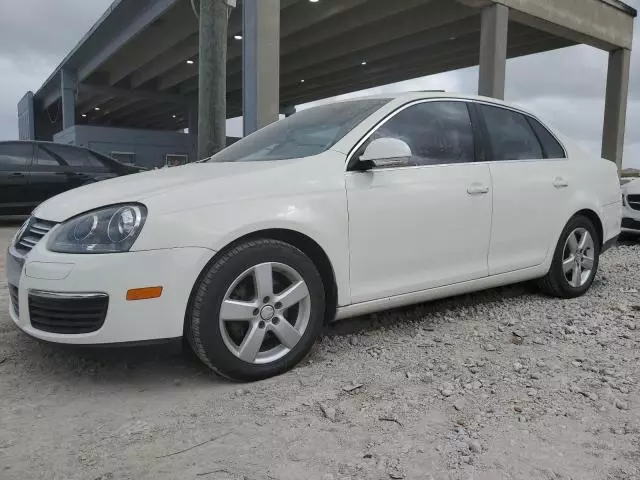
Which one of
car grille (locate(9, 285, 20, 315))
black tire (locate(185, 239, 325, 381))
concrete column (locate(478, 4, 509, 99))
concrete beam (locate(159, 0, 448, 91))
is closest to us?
black tire (locate(185, 239, 325, 381))

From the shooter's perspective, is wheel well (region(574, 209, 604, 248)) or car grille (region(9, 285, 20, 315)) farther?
wheel well (region(574, 209, 604, 248))

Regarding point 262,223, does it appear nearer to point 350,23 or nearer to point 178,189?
point 178,189

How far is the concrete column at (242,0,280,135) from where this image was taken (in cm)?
820

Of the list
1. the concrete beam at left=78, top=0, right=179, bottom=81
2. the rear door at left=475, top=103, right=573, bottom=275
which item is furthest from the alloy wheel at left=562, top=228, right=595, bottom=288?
the concrete beam at left=78, top=0, right=179, bottom=81

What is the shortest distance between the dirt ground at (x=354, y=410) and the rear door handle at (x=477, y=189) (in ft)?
2.80

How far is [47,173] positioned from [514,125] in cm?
775

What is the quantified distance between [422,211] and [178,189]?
1401 millimetres

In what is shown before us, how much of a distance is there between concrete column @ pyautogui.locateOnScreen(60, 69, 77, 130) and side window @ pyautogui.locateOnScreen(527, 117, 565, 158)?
23.6 metres

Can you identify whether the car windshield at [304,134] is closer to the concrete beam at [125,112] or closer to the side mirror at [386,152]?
the side mirror at [386,152]

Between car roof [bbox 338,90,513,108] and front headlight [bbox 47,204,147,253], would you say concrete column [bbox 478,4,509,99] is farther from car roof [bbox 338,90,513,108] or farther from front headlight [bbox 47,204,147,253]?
front headlight [bbox 47,204,147,253]

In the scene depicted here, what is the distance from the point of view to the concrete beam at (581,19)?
12.8 m

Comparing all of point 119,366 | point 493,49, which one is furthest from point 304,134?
point 493,49

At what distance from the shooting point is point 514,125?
13.2 feet

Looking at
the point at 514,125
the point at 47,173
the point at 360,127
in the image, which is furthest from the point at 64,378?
the point at 47,173
